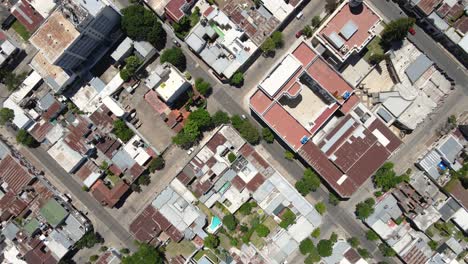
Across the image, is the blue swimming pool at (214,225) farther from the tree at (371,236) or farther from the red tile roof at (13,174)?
the red tile roof at (13,174)

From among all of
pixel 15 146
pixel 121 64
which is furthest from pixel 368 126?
pixel 15 146

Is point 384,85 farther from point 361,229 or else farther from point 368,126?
point 361,229

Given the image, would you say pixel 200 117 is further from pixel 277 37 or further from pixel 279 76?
pixel 277 37

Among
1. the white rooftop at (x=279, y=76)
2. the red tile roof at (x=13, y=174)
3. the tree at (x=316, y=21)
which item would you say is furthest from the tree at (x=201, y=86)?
the red tile roof at (x=13, y=174)

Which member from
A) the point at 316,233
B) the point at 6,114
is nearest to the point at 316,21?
the point at 316,233

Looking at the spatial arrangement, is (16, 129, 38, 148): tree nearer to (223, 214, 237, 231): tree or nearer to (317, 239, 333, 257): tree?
(223, 214, 237, 231): tree

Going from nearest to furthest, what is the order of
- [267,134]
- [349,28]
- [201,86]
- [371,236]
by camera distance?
[349,28] → [201,86] → [267,134] → [371,236]

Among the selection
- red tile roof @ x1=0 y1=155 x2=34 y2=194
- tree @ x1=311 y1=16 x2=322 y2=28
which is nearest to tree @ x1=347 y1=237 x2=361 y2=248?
tree @ x1=311 y1=16 x2=322 y2=28
